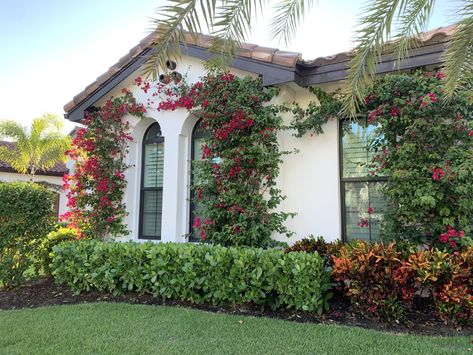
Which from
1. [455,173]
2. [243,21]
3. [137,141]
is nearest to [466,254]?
[455,173]

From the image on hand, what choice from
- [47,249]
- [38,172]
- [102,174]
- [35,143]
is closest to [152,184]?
[102,174]

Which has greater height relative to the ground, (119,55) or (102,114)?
(119,55)

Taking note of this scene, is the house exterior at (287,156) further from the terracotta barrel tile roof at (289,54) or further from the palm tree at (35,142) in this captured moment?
the palm tree at (35,142)

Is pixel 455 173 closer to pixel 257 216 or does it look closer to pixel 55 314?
pixel 257 216

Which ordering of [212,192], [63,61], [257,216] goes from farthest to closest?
[63,61], [212,192], [257,216]

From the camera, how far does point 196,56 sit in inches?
295

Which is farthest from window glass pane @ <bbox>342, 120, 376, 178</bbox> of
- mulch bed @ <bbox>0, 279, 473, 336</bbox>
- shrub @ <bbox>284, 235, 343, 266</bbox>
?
mulch bed @ <bbox>0, 279, 473, 336</bbox>

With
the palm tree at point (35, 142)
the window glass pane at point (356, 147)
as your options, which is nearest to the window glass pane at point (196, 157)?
the window glass pane at point (356, 147)

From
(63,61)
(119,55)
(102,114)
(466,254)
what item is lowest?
(466,254)

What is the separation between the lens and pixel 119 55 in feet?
28.8

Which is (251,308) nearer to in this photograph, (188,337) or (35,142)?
(188,337)

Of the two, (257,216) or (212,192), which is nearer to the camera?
(257,216)

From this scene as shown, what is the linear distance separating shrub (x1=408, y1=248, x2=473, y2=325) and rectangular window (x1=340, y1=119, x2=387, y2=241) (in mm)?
1681

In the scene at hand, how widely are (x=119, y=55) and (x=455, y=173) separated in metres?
7.60
